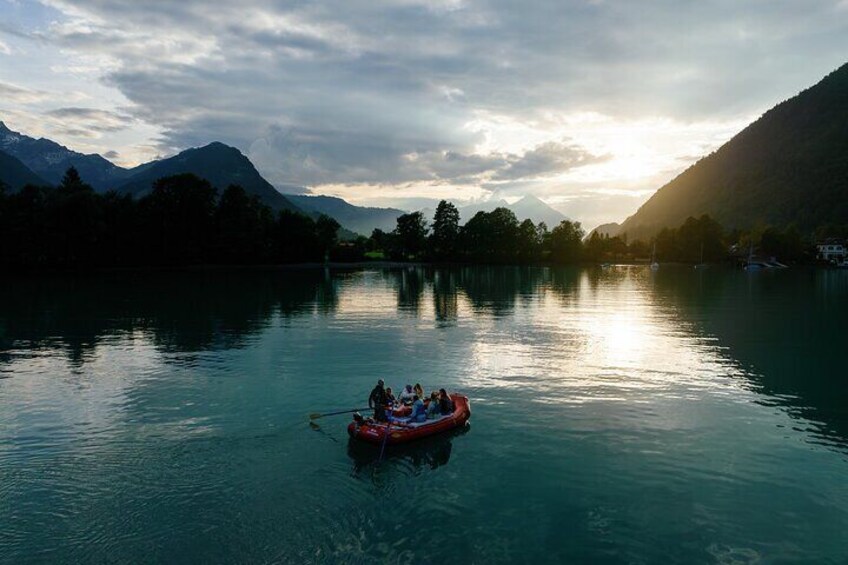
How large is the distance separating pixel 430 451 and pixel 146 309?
67722mm

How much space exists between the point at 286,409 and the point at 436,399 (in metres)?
9.76

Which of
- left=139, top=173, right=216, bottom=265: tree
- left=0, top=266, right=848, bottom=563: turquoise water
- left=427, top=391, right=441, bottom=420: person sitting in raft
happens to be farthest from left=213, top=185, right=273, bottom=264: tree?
left=427, top=391, right=441, bottom=420: person sitting in raft

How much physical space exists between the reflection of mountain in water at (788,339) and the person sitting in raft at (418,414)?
21506 millimetres

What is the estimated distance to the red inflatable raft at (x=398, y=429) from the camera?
91.2ft

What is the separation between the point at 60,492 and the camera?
23.0m

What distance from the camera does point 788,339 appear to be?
59531mm

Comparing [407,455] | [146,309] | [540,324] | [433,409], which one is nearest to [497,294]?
[540,324]

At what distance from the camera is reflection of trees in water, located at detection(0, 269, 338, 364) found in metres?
58.6

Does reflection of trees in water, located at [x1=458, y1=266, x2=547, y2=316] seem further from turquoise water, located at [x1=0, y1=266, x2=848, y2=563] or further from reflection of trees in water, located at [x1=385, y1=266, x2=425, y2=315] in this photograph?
turquoise water, located at [x1=0, y1=266, x2=848, y2=563]

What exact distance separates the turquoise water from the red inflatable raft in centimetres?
72

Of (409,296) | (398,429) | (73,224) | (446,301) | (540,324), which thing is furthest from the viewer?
(73,224)

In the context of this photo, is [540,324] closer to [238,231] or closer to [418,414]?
[418,414]

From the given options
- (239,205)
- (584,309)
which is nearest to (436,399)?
(584,309)

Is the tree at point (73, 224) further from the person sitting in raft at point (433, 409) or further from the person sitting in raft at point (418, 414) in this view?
the person sitting in raft at point (418, 414)
